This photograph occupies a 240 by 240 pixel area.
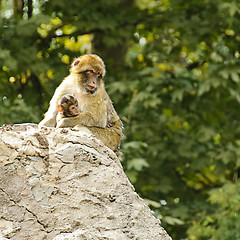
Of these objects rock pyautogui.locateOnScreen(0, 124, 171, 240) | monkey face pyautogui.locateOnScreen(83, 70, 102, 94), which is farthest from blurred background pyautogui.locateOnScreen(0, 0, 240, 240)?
rock pyautogui.locateOnScreen(0, 124, 171, 240)

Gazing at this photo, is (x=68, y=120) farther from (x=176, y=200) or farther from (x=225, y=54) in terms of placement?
(x=176, y=200)

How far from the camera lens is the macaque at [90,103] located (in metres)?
4.96

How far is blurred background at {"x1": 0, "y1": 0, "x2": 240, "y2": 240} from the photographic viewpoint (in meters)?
8.70

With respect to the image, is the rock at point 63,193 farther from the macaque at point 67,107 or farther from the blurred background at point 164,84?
the blurred background at point 164,84

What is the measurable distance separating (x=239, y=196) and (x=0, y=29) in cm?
449

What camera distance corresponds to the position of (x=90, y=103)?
16.5 ft

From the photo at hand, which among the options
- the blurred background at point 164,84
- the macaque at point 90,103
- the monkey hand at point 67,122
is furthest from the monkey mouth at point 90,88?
the blurred background at point 164,84

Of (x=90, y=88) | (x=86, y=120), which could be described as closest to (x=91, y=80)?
(x=90, y=88)

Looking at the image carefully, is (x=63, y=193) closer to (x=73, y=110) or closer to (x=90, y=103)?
(x=73, y=110)

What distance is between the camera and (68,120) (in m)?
4.80

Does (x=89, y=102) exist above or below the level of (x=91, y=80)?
below

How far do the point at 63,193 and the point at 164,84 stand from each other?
6289mm

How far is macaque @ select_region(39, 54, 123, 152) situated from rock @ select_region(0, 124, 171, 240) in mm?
1267

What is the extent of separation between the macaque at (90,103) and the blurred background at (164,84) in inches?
120
